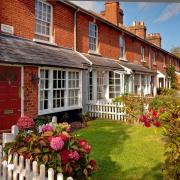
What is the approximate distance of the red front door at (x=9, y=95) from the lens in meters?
9.67

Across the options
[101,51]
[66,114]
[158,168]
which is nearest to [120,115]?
[66,114]

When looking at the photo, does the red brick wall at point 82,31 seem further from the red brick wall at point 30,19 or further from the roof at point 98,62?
the red brick wall at point 30,19

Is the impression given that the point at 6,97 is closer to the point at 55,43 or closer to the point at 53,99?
the point at 53,99

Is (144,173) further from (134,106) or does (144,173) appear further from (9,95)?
(134,106)

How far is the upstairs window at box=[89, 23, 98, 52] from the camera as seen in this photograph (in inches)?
710

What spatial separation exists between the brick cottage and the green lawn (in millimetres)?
2780

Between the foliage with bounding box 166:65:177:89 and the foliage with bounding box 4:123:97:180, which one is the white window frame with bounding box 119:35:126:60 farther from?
the foliage with bounding box 4:123:97:180

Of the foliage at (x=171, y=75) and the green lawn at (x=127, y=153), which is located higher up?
the foliage at (x=171, y=75)

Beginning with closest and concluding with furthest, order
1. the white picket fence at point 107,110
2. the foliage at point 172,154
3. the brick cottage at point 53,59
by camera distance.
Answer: the foliage at point 172,154
the brick cottage at point 53,59
the white picket fence at point 107,110

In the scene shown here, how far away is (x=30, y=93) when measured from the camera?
10.8 meters

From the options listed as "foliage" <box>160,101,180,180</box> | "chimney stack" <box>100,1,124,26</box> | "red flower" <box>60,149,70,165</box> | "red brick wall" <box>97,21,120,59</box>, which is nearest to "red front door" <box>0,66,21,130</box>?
"red flower" <box>60,149,70,165</box>

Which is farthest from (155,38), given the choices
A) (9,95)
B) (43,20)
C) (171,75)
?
(9,95)

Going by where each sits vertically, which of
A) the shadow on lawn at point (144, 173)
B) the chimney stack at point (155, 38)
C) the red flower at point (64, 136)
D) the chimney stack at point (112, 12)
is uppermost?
the chimney stack at point (155, 38)

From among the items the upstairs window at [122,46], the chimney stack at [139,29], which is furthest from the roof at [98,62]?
the chimney stack at [139,29]
